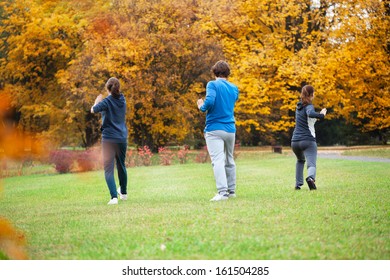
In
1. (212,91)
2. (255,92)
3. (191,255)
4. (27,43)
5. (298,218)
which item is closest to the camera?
(191,255)

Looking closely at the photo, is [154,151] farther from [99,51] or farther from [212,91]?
[212,91]

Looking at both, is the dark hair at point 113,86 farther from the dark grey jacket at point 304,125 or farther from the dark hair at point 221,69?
the dark grey jacket at point 304,125

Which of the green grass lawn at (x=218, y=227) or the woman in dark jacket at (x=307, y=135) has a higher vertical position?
the woman in dark jacket at (x=307, y=135)

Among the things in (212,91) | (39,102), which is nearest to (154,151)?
(39,102)

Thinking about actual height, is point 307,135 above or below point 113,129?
below

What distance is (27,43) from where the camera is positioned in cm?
3034

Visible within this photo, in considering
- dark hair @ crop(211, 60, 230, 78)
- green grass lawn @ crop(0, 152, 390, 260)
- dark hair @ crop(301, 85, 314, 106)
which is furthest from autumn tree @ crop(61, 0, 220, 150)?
dark hair @ crop(211, 60, 230, 78)

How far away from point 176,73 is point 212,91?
68.8ft

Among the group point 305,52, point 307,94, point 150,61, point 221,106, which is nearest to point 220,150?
point 221,106

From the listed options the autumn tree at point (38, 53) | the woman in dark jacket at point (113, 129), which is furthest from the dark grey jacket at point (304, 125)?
the autumn tree at point (38, 53)

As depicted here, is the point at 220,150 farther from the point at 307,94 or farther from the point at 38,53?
the point at 38,53

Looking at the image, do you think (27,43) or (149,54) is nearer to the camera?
(149,54)

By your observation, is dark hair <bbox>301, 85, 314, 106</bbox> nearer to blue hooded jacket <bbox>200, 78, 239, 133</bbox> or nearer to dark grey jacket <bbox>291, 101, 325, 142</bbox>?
dark grey jacket <bbox>291, 101, 325, 142</bbox>

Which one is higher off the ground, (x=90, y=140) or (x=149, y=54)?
(x=149, y=54)
